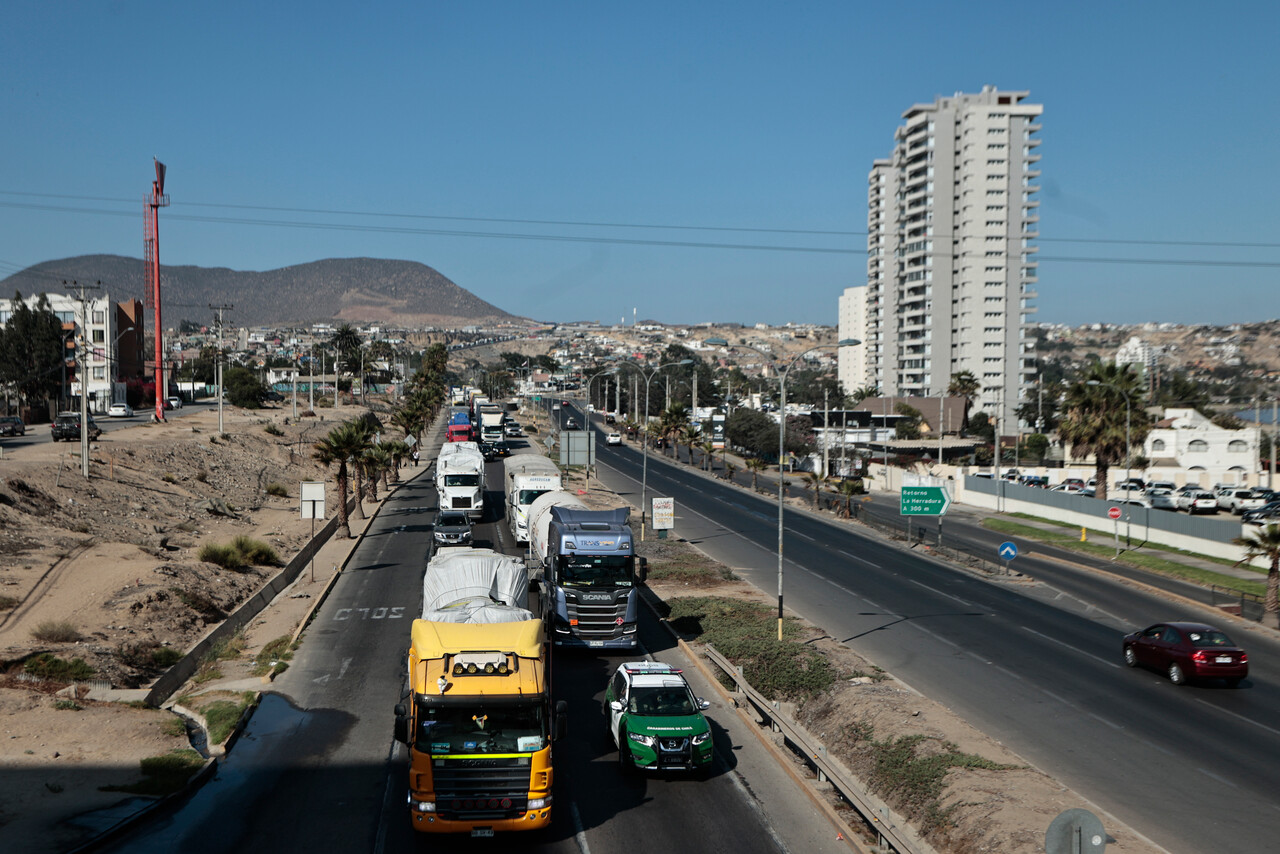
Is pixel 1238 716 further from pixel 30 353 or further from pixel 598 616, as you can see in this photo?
pixel 30 353

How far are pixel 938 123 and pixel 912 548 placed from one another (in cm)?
10650

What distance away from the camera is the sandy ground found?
54.0 ft

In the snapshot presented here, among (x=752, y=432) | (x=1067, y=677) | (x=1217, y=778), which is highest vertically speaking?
(x=752, y=432)

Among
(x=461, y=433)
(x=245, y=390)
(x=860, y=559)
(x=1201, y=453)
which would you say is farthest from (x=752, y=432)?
(x=860, y=559)

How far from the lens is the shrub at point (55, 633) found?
27394mm

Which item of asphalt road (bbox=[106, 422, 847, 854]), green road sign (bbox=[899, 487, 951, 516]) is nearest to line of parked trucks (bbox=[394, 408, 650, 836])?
asphalt road (bbox=[106, 422, 847, 854])

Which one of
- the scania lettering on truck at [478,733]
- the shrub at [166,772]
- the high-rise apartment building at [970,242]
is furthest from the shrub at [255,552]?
the high-rise apartment building at [970,242]

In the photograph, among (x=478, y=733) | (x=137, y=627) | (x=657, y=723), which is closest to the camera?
(x=478, y=733)

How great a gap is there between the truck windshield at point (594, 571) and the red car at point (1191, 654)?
15224 mm

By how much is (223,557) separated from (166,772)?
949 inches

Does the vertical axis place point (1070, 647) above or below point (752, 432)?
below

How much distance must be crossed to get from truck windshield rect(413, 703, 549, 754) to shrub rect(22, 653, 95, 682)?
14.6m

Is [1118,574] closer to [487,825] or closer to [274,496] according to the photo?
[487,825]

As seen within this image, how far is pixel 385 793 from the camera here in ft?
58.3
